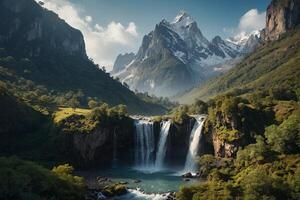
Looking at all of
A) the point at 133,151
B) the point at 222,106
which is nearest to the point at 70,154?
the point at 133,151

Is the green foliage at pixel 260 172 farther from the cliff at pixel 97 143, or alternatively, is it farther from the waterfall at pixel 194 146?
the cliff at pixel 97 143

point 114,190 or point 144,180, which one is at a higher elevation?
point 144,180

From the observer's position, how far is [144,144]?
148 metres

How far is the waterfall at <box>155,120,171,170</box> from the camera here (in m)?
143

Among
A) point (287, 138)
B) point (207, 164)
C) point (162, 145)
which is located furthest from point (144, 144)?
point (287, 138)

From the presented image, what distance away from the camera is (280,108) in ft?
420

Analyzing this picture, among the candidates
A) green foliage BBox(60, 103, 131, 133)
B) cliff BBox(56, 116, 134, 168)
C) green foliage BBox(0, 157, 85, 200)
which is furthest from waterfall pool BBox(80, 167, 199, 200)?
green foliage BBox(60, 103, 131, 133)

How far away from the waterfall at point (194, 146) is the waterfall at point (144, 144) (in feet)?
48.6

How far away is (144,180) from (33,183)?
4325 cm

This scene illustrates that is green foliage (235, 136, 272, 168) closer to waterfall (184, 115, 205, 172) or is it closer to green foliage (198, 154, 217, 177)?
green foliage (198, 154, 217, 177)

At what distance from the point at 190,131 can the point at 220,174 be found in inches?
1718

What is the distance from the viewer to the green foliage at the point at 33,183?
73375 millimetres

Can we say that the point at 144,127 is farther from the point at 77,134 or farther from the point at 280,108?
the point at 280,108

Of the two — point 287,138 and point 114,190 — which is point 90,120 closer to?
point 114,190
